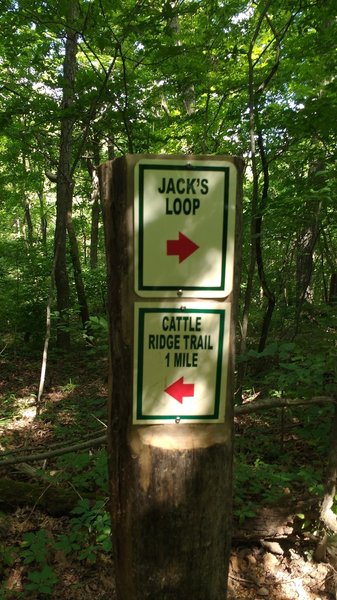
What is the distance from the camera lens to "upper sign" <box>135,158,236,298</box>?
118cm

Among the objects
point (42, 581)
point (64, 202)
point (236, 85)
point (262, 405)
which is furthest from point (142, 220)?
point (64, 202)

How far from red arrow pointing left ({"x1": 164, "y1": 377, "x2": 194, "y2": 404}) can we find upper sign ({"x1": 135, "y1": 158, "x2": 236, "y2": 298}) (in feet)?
0.94

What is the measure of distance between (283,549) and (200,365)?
2.36 meters

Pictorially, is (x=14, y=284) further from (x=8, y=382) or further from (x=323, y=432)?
(x=323, y=432)

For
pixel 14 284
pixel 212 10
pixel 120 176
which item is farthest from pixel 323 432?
pixel 14 284

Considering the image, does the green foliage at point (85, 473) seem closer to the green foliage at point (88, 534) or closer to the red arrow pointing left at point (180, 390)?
the green foliage at point (88, 534)

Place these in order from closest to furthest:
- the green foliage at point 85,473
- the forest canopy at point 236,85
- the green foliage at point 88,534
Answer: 1. the green foliage at point 88,534
2. the green foliage at point 85,473
3. the forest canopy at point 236,85

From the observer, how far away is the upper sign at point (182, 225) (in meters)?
1.18

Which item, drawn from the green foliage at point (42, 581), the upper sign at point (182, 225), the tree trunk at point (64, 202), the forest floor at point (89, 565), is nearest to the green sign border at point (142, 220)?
the upper sign at point (182, 225)

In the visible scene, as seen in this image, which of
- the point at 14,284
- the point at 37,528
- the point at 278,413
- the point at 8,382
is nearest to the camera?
the point at 37,528

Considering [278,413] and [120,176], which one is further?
[278,413]

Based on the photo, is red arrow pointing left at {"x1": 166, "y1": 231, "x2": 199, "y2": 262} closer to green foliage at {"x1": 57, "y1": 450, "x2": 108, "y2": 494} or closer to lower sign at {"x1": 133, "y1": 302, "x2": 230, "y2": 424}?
lower sign at {"x1": 133, "y1": 302, "x2": 230, "y2": 424}

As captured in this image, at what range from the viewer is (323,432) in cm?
352

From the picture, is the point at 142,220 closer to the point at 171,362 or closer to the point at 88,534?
the point at 171,362
